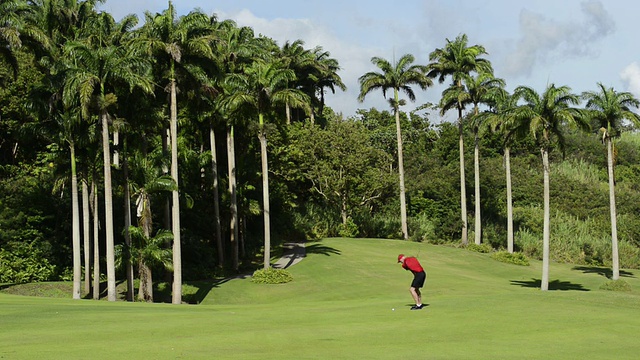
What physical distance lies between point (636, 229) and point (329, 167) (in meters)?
31.3

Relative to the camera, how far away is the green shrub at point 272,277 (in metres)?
39.5

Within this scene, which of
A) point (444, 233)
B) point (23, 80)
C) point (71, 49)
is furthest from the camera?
point (444, 233)

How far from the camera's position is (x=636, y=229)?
214 ft

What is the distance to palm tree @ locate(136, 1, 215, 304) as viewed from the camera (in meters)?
35.1

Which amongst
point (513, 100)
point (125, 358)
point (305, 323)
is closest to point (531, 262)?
point (513, 100)

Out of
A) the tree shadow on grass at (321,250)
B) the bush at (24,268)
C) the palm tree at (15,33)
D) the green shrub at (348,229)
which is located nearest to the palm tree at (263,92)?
the tree shadow on grass at (321,250)

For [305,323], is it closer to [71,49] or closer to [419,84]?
[71,49]

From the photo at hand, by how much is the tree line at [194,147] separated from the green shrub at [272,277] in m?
3.43

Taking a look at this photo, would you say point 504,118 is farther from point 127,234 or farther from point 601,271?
point 127,234

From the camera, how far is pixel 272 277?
39.8m

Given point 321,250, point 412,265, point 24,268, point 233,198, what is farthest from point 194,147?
point 412,265

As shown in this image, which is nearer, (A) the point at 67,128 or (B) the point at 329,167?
(A) the point at 67,128

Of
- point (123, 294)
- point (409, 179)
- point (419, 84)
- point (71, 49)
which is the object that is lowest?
point (123, 294)

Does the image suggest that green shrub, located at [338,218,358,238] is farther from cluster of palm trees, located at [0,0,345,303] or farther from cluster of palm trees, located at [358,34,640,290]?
cluster of palm trees, located at [0,0,345,303]
